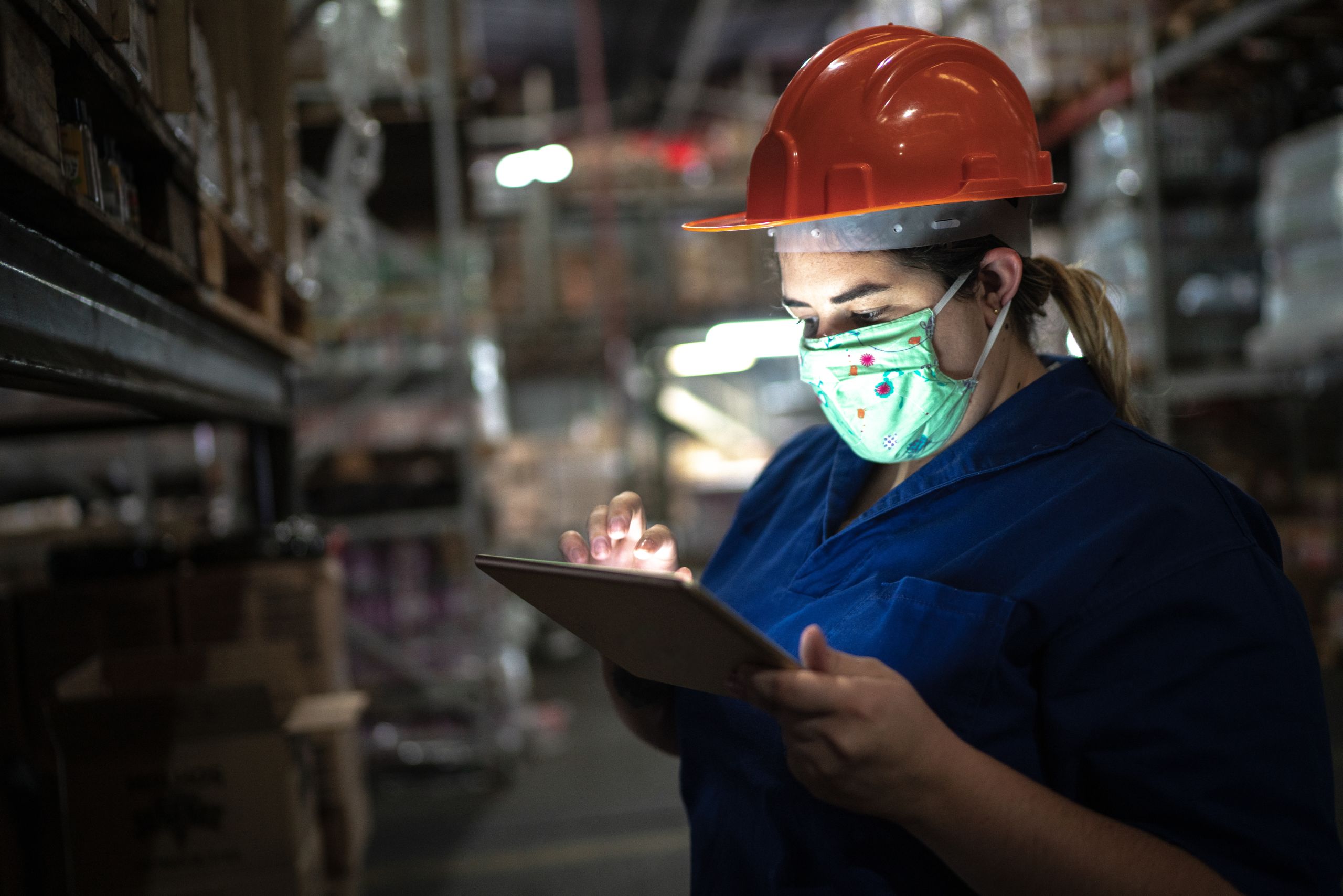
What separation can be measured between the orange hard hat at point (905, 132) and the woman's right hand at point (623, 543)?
1.64 ft

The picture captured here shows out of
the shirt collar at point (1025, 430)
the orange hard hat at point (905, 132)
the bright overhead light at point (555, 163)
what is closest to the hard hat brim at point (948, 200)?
the orange hard hat at point (905, 132)

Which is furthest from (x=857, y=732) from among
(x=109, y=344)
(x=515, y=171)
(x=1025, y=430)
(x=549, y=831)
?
(x=515, y=171)

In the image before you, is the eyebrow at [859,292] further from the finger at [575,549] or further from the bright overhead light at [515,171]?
the bright overhead light at [515,171]

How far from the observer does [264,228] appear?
229cm

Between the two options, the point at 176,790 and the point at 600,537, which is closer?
the point at 600,537

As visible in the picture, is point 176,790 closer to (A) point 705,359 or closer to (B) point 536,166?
(B) point 536,166

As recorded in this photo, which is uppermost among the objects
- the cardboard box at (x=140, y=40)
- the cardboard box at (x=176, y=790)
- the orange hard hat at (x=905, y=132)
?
the cardboard box at (x=140, y=40)

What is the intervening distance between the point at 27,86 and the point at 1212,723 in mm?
1399

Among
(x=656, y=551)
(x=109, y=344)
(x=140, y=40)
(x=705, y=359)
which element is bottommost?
(x=656, y=551)

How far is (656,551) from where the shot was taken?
1341mm

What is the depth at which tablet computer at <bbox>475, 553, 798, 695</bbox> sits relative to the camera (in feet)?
2.72

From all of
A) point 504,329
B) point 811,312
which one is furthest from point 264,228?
point 504,329

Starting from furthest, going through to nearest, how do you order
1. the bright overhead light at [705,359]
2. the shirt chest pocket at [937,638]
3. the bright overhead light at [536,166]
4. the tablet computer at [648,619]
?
1. the bright overhead light at [705,359]
2. the bright overhead light at [536,166]
3. the shirt chest pocket at [937,638]
4. the tablet computer at [648,619]

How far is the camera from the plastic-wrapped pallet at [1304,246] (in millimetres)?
4090
